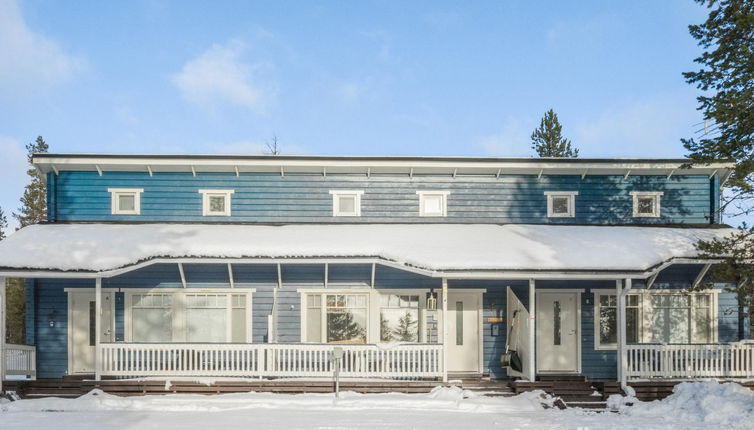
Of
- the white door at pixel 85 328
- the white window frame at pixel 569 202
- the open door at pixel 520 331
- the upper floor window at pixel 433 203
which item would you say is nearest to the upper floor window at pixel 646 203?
the white window frame at pixel 569 202

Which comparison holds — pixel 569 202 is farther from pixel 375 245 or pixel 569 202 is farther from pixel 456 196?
pixel 375 245

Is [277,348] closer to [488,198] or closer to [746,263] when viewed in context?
[488,198]

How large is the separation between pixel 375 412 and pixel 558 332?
565 centimetres

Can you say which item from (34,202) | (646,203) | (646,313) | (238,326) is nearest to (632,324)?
(646,313)

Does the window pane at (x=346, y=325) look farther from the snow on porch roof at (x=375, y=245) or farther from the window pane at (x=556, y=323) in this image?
the window pane at (x=556, y=323)

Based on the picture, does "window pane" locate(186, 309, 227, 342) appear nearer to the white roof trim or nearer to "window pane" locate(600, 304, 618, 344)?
the white roof trim

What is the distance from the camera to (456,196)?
14.7 metres

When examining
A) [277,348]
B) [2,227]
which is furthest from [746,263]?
[2,227]

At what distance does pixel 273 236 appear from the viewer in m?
13.2

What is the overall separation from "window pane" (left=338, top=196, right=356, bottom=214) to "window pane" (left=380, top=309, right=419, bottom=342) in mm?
2974

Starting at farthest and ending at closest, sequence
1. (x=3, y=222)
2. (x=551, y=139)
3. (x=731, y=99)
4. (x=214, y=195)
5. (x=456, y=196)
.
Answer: (x=3, y=222), (x=551, y=139), (x=456, y=196), (x=214, y=195), (x=731, y=99)

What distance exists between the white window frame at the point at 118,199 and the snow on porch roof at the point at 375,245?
529 millimetres

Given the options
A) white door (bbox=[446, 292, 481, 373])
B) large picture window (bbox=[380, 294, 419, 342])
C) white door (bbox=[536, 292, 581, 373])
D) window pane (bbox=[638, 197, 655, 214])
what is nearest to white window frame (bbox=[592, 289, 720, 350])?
white door (bbox=[536, 292, 581, 373])

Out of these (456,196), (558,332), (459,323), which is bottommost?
(558,332)
